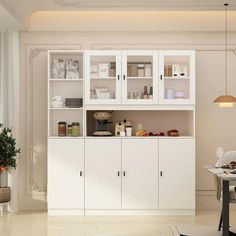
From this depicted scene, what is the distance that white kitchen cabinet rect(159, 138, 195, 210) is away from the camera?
276 inches

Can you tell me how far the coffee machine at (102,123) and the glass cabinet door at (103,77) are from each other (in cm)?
19

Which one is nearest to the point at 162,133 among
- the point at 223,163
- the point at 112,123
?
the point at 112,123

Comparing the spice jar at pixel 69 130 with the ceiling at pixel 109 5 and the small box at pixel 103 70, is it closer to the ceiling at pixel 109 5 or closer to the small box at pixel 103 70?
the small box at pixel 103 70

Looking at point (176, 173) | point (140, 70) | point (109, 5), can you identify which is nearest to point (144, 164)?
point (176, 173)

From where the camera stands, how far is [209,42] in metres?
7.44

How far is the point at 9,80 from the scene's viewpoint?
24.0 ft

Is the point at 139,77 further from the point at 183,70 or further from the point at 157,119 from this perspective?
the point at 157,119

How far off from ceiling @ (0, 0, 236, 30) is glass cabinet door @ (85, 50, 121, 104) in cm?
64

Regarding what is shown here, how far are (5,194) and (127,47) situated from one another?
8.97 feet

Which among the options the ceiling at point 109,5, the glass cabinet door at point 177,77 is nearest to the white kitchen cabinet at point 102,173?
the glass cabinet door at point 177,77

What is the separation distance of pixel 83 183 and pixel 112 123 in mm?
991

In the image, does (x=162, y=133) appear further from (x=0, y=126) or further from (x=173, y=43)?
(x=0, y=126)

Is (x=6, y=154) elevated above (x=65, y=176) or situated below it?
above

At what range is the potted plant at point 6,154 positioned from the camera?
6.88 meters
